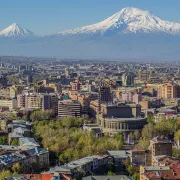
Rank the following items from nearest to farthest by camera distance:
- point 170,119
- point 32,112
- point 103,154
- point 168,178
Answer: point 168,178, point 103,154, point 170,119, point 32,112

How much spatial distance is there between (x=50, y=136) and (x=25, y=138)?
1.26m

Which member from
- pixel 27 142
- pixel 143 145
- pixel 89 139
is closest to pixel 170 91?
pixel 89 139

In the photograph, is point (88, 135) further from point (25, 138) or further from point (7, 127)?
point (7, 127)

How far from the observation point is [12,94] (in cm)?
5016

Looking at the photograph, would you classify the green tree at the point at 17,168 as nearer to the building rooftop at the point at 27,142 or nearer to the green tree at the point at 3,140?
the building rooftop at the point at 27,142

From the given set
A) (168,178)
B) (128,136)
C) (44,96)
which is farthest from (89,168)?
(44,96)

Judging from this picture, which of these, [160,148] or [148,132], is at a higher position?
[160,148]

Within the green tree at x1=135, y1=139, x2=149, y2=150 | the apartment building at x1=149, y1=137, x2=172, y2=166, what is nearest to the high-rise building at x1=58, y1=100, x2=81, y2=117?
the green tree at x1=135, y1=139, x2=149, y2=150

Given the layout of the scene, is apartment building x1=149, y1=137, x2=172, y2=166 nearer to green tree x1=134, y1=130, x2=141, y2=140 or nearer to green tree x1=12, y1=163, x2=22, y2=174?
green tree x1=12, y1=163, x2=22, y2=174

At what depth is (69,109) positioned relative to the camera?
38.5m

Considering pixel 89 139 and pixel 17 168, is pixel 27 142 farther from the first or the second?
pixel 17 168

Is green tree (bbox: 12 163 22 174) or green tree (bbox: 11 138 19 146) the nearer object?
green tree (bbox: 12 163 22 174)

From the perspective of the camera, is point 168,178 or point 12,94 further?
point 12,94

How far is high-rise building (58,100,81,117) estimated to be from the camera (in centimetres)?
3850
